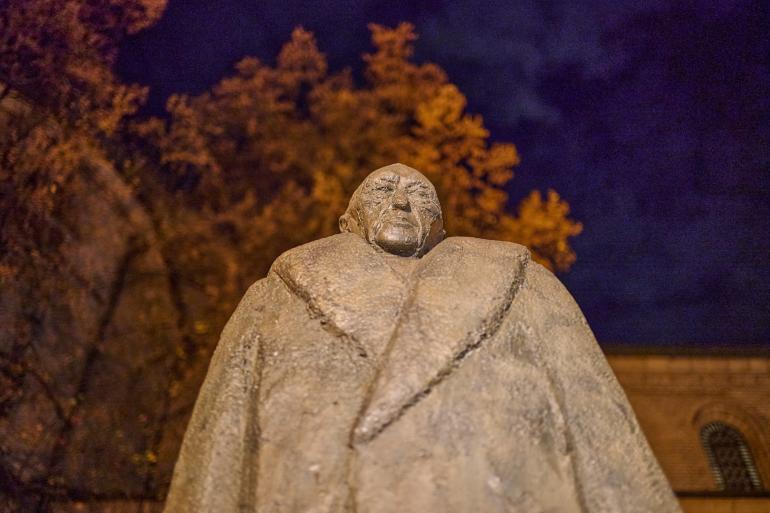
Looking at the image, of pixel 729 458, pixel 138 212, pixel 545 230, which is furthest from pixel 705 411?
pixel 138 212

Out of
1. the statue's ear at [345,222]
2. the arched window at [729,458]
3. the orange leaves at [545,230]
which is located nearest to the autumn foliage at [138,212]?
the orange leaves at [545,230]

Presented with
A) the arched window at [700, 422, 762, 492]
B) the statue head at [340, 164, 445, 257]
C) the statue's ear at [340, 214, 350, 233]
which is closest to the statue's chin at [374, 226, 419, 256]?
the statue head at [340, 164, 445, 257]

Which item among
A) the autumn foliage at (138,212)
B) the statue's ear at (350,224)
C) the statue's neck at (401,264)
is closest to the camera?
the statue's neck at (401,264)

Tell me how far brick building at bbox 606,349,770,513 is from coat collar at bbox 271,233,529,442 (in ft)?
49.6

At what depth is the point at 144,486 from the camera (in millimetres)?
10992

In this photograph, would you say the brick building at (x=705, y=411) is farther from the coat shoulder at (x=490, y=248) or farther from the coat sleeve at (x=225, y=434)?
the coat sleeve at (x=225, y=434)

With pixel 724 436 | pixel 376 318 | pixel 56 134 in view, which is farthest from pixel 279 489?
pixel 724 436

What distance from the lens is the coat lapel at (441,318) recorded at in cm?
178

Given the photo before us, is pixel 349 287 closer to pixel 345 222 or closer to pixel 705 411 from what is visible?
pixel 345 222

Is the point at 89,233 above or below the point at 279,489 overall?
above

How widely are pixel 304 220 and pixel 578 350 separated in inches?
439

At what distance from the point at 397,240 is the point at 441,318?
488 millimetres

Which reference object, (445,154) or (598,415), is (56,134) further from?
(598,415)

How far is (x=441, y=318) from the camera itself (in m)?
1.94
